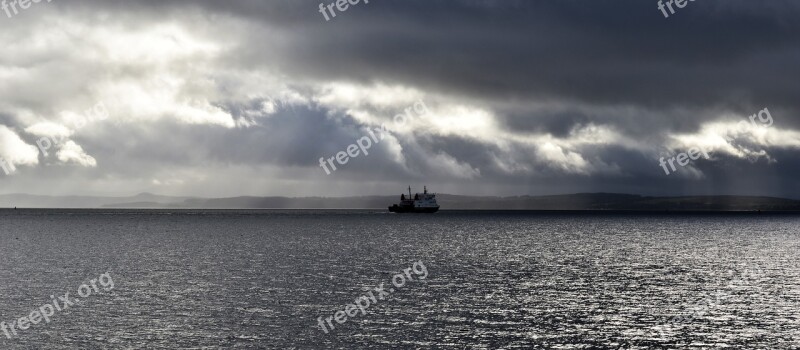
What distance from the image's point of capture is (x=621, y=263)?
112188 millimetres

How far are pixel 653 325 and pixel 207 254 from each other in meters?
87.7

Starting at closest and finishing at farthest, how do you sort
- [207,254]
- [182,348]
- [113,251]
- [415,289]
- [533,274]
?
[182,348], [415,289], [533,274], [207,254], [113,251]

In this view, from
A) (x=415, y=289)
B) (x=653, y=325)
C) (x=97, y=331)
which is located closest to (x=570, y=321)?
(x=653, y=325)

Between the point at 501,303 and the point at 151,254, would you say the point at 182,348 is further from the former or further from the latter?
the point at 151,254

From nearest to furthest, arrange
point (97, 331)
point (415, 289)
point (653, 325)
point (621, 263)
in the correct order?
1. point (97, 331)
2. point (653, 325)
3. point (415, 289)
4. point (621, 263)

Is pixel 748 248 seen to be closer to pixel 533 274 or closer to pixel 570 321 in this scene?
pixel 533 274

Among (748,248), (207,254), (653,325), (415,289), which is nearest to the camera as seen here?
(653,325)

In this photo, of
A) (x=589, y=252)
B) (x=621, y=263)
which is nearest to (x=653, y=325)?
(x=621, y=263)

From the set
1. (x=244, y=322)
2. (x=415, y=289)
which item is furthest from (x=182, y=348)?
(x=415, y=289)

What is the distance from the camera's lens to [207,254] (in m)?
125

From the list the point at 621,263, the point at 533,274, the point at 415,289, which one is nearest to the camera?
the point at 415,289

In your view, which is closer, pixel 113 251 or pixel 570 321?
pixel 570 321

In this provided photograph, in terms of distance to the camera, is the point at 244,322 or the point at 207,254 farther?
the point at 207,254

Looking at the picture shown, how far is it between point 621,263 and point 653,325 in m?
59.1
